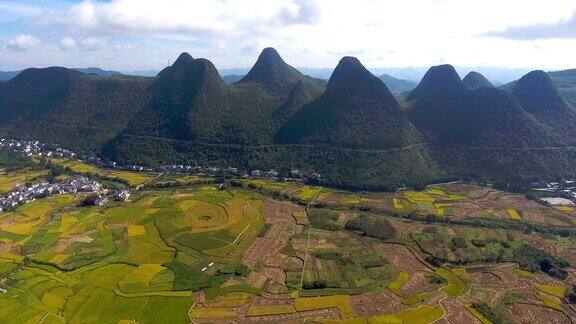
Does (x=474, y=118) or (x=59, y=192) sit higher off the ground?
(x=474, y=118)

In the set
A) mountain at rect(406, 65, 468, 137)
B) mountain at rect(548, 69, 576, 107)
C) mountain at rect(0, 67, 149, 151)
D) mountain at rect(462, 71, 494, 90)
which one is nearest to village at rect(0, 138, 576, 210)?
mountain at rect(0, 67, 149, 151)

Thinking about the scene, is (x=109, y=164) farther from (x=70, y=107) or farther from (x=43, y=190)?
(x=70, y=107)

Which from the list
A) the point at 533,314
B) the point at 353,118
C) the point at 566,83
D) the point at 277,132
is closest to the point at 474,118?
the point at 353,118

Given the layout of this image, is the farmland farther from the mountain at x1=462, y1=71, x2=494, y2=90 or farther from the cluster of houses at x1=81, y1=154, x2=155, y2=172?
the mountain at x1=462, y1=71, x2=494, y2=90

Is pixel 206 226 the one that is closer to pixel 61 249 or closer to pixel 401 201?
pixel 61 249

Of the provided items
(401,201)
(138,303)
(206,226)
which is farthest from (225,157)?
(138,303)

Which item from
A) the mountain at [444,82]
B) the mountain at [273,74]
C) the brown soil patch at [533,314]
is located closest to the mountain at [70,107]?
the mountain at [273,74]
